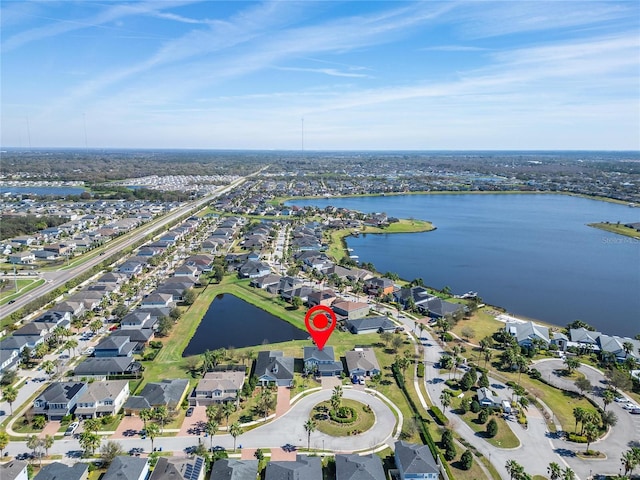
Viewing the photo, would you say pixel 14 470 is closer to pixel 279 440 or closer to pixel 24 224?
pixel 279 440

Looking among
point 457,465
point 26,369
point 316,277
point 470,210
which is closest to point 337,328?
point 316,277

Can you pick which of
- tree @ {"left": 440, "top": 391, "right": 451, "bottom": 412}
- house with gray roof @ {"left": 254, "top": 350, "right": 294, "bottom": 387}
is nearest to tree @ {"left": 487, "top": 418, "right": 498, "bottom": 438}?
tree @ {"left": 440, "top": 391, "right": 451, "bottom": 412}

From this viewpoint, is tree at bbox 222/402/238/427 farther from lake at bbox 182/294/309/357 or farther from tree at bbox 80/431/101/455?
lake at bbox 182/294/309/357

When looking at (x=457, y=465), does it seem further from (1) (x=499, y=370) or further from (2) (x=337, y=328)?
(2) (x=337, y=328)

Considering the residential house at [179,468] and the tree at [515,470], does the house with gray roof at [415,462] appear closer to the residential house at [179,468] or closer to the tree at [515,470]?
the tree at [515,470]

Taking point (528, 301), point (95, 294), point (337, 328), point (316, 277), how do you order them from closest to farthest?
point (337, 328), point (95, 294), point (528, 301), point (316, 277)

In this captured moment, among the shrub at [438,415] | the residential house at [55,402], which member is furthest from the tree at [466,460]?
the residential house at [55,402]
